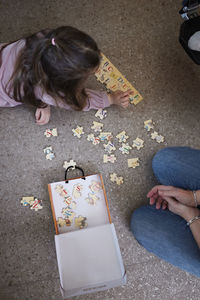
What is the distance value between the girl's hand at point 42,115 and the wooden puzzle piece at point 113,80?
16.6 inches

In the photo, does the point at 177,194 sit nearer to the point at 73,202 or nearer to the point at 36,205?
the point at 73,202

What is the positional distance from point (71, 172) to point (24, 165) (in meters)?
0.30

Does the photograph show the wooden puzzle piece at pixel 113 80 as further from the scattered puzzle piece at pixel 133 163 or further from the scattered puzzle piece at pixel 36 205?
the scattered puzzle piece at pixel 36 205

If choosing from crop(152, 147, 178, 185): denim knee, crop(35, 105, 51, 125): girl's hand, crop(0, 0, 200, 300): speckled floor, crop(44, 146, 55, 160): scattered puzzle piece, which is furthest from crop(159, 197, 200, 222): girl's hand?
crop(35, 105, 51, 125): girl's hand

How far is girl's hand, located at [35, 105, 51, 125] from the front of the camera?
5.03ft

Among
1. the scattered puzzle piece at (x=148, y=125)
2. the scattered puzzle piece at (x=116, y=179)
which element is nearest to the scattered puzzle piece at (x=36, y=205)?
the scattered puzzle piece at (x=116, y=179)

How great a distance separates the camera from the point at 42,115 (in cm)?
154

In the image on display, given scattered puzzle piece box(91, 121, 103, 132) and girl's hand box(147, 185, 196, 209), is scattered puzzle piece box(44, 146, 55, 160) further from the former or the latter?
girl's hand box(147, 185, 196, 209)

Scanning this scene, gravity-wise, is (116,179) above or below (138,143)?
below

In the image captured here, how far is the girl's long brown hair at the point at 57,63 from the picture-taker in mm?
1027

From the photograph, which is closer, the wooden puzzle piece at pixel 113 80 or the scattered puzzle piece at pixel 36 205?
the scattered puzzle piece at pixel 36 205

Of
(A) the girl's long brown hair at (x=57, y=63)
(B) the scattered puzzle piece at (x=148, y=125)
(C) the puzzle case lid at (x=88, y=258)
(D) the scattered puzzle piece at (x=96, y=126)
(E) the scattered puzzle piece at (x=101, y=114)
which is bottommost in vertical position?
Answer: (C) the puzzle case lid at (x=88, y=258)

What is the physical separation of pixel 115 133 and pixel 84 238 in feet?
2.25

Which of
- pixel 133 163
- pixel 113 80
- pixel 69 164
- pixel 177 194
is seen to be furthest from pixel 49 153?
pixel 177 194
